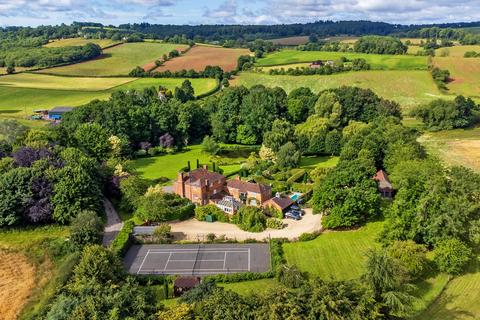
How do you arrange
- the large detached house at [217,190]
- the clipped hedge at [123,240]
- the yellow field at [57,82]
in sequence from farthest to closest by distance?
the yellow field at [57,82] → the large detached house at [217,190] → the clipped hedge at [123,240]

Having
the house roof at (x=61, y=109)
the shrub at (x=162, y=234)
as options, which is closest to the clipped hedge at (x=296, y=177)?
the shrub at (x=162, y=234)

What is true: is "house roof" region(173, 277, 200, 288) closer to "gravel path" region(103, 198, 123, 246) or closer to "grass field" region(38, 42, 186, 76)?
"gravel path" region(103, 198, 123, 246)

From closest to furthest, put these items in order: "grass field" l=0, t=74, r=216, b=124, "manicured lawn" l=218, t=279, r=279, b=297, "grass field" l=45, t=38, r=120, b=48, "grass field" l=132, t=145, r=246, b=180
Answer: "manicured lawn" l=218, t=279, r=279, b=297, "grass field" l=132, t=145, r=246, b=180, "grass field" l=0, t=74, r=216, b=124, "grass field" l=45, t=38, r=120, b=48

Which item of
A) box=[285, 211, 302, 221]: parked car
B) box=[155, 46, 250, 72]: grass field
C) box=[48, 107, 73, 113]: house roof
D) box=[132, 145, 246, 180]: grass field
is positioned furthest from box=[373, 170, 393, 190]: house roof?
box=[155, 46, 250, 72]: grass field

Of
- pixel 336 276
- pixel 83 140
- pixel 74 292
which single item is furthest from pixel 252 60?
pixel 74 292

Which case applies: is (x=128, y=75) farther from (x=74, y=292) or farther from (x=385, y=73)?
(x=74, y=292)

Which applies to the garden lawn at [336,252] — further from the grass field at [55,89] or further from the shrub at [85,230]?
the grass field at [55,89]
